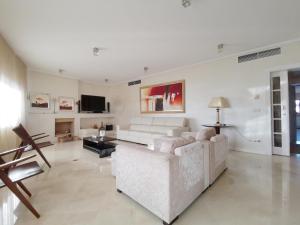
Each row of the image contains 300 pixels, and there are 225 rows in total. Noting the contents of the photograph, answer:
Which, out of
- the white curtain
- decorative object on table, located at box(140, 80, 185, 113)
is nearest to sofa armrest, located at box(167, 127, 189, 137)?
decorative object on table, located at box(140, 80, 185, 113)

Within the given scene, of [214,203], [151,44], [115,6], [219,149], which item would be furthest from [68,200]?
[151,44]

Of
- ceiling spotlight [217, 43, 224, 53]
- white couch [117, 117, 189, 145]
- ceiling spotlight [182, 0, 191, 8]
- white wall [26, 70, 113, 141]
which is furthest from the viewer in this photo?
white wall [26, 70, 113, 141]

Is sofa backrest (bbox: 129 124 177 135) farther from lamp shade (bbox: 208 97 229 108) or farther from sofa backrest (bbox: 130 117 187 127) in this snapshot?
lamp shade (bbox: 208 97 229 108)

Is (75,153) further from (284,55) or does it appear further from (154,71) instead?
(284,55)

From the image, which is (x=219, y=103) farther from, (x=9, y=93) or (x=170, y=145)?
(x=9, y=93)

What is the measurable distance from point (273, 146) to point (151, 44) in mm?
3868

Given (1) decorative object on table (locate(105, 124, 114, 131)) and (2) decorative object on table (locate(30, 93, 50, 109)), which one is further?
(1) decorative object on table (locate(105, 124, 114, 131))

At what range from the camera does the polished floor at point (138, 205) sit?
5.08ft

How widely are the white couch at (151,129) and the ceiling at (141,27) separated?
2030 millimetres

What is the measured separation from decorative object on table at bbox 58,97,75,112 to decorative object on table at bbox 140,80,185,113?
Result: 2874mm

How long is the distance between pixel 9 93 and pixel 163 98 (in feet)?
14.2

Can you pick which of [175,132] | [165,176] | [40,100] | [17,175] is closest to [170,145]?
[165,176]

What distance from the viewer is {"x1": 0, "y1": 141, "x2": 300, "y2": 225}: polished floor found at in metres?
1.55

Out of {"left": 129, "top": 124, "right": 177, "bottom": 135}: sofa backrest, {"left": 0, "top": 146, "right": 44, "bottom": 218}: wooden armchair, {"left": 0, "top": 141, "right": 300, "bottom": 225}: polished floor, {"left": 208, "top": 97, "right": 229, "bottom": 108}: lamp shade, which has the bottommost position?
{"left": 0, "top": 141, "right": 300, "bottom": 225}: polished floor
